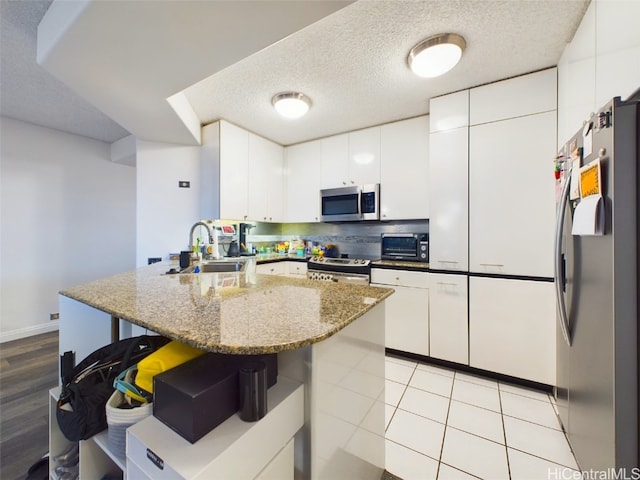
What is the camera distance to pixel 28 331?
301 centimetres

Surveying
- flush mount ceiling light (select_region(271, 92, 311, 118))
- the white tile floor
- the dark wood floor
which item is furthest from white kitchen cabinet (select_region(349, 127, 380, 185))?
the dark wood floor

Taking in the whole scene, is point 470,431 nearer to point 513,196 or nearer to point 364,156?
point 513,196

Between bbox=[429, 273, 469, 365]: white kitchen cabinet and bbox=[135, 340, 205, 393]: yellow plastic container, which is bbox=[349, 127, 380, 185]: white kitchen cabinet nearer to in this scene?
bbox=[429, 273, 469, 365]: white kitchen cabinet

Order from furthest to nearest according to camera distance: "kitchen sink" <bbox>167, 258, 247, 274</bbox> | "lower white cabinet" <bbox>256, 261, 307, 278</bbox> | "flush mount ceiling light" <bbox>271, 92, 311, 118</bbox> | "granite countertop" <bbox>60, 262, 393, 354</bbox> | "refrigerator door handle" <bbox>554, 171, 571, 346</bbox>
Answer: "lower white cabinet" <bbox>256, 261, 307, 278</bbox> → "flush mount ceiling light" <bbox>271, 92, 311, 118</bbox> → "kitchen sink" <bbox>167, 258, 247, 274</bbox> → "refrigerator door handle" <bbox>554, 171, 571, 346</bbox> → "granite countertop" <bbox>60, 262, 393, 354</bbox>

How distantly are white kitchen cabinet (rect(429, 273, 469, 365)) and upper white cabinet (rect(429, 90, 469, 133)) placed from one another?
1337mm

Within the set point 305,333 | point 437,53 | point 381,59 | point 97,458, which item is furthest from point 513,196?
point 97,458

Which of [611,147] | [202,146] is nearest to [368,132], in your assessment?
[202,146]

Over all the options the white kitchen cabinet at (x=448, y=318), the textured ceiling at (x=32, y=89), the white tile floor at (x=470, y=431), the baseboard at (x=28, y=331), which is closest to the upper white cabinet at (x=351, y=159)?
→ the white kitchen cabinet at (x=448, y=318)

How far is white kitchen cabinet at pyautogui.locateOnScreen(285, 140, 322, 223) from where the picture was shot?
11.0ft

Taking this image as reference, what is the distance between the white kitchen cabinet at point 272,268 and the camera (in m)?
2.93

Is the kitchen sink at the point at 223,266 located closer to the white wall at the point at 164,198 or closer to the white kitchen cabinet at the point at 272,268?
the white kitchen cabinet at the point at 272,268

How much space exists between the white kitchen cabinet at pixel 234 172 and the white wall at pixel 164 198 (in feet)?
1.41

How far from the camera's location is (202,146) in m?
2.94

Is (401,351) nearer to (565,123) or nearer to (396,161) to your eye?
(396,161)
